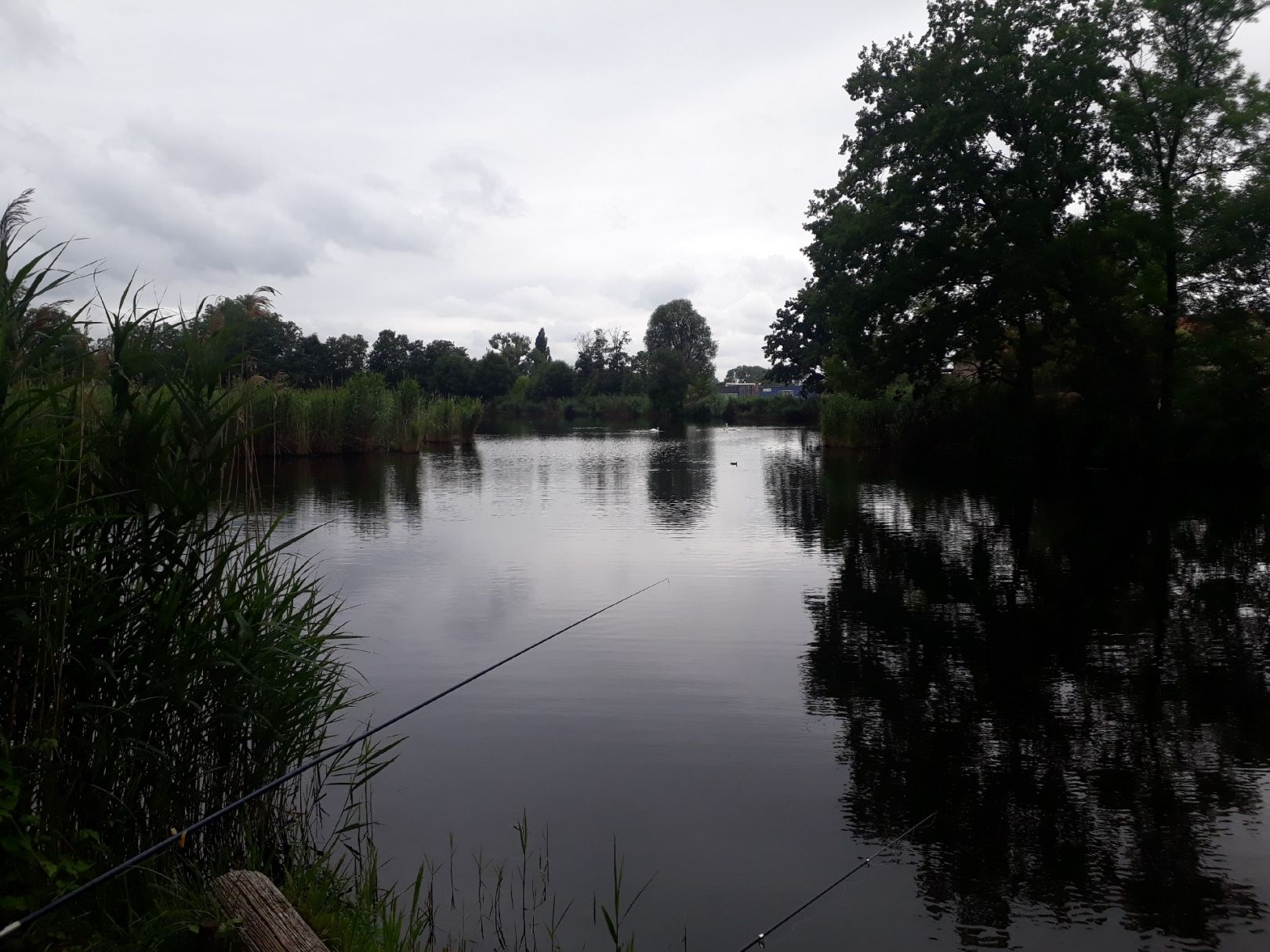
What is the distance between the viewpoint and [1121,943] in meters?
3.69

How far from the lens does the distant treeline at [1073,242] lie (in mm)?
21828

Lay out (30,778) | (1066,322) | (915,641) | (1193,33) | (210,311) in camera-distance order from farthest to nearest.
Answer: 1. (1066,322)
2. (1193,33)
3. (915,641)
4. (210,311)
5. (30,778)

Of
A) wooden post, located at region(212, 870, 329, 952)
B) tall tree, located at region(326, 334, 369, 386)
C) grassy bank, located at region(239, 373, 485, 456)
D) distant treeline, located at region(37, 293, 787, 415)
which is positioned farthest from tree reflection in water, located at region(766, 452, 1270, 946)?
tall tree, located at region(326, 334, 369, 386)

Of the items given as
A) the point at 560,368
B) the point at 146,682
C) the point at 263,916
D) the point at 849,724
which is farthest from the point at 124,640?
the point at 560,368

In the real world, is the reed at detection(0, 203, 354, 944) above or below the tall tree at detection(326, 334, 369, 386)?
below

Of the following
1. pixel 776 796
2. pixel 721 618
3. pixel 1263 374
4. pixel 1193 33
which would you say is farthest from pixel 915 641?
pixel 1193 33

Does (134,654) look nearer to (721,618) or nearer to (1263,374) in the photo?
(721,618)

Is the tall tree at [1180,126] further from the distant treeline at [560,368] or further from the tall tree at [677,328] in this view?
the tall tree at [677,328]

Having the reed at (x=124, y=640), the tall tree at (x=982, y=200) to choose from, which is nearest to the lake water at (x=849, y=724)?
the reed at (x=124, y=640)

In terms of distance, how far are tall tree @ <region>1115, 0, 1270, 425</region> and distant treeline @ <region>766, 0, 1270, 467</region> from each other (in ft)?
0.17

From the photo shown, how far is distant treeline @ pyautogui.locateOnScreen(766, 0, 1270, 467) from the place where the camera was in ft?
71.6

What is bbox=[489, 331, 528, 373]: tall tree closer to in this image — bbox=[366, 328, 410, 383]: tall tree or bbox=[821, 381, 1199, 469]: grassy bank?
bbox=[366, 328, 410, 383]: tall tree

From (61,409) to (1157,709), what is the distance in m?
6.65

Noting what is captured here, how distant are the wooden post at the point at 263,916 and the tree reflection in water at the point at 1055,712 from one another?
2.54m
